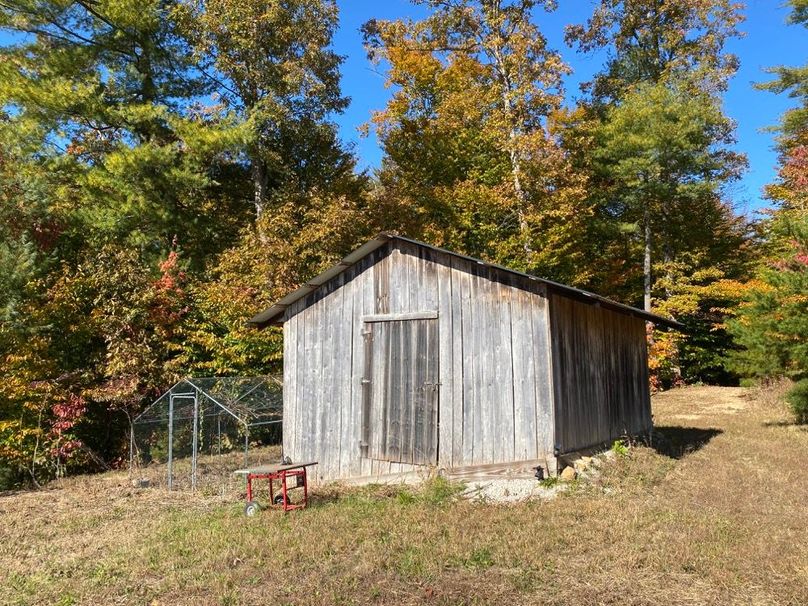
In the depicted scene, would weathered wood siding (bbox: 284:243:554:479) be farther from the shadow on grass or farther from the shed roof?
the shadow on grass

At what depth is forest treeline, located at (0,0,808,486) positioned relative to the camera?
16.5m

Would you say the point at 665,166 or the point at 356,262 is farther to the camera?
the point at 665,166

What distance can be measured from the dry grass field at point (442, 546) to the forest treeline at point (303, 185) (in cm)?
632

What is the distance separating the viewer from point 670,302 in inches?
1036

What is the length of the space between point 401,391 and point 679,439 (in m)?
7.79

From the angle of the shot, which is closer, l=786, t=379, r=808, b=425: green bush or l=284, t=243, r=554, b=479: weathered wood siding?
l=284, t=243, r=554, b=479: weathered wood siding

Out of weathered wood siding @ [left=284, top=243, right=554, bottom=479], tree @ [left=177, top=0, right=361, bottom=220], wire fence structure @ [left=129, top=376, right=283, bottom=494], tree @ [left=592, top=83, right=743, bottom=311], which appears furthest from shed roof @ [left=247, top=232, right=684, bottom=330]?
tree @ [left=592, top=83, right=743, bottom=311]

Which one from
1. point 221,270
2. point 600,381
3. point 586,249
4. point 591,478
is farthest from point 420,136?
point 591,478

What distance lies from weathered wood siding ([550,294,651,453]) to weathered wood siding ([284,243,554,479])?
44 cm

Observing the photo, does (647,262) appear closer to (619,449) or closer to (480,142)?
(480,142)

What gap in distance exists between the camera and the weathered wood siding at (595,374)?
397 inches

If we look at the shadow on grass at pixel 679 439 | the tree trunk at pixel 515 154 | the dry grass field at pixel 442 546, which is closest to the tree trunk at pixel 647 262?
the tree trunk at pixel 515 154

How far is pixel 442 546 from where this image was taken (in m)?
6.76

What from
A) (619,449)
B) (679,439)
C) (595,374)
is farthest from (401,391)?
(679,439)
